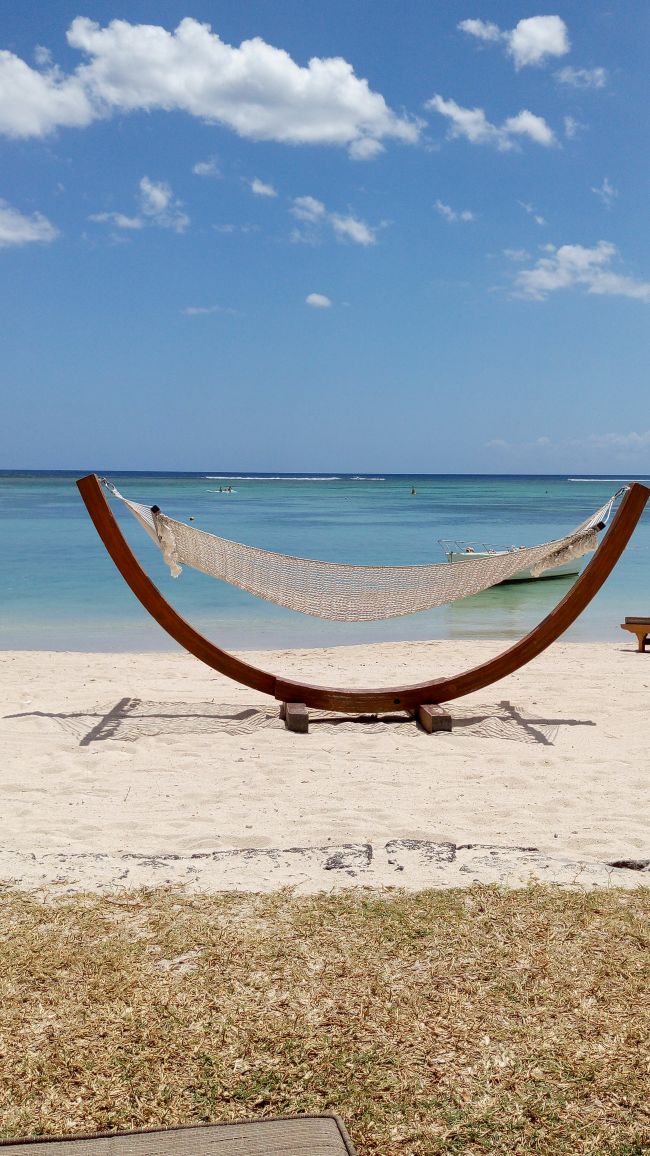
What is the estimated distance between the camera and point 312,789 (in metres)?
3.79

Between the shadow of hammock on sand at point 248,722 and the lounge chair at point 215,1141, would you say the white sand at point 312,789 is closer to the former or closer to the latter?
the shadow of hammock on sand at point 248,722

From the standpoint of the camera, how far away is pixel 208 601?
12.2 m

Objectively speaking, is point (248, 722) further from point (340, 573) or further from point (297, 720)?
point (340, 573)

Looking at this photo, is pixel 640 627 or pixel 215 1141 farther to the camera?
pixel 640 627

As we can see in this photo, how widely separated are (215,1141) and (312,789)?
2.18 metres

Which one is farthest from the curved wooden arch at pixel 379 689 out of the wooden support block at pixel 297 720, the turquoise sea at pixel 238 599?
the turquoise sea at pixel 238 599

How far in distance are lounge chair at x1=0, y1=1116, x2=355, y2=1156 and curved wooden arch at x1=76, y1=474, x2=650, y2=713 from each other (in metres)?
3.26

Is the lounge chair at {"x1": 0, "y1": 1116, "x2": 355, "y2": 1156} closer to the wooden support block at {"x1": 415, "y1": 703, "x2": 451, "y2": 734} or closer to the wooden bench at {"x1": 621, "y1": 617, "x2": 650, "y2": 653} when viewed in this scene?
the wooden support block at {"x1": 415, "y1": 703, "x2": 451, "y2": 734}

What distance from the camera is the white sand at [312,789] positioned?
2867mm

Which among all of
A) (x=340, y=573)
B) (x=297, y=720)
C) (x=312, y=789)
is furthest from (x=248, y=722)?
(x=312, y=789)

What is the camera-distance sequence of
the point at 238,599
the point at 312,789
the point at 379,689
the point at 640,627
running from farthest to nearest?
the point at 238,599 < the point at 640,627 < the point at 379,689 < the point at 312,789

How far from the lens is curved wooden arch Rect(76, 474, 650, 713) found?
4703 millimetres

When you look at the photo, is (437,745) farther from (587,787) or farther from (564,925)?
(564,925)

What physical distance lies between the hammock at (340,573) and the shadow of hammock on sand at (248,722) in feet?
2.06
